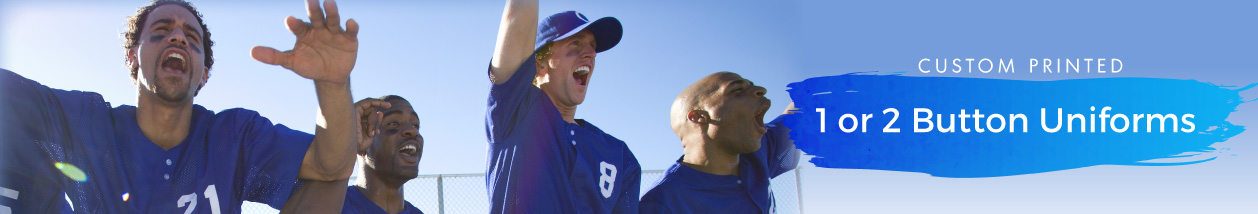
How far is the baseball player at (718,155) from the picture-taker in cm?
478

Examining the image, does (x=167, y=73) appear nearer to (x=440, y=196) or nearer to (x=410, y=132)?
(x=410, y=132)

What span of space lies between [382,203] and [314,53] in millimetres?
1851

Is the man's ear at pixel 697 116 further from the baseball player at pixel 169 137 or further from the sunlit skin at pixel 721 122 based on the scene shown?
the baseball player at pixel 169 137

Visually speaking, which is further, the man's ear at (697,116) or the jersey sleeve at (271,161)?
the man's ear at (697,116)

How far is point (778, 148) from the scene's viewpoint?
547 centimetres

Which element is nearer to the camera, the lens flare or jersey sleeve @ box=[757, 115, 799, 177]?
the lens flare

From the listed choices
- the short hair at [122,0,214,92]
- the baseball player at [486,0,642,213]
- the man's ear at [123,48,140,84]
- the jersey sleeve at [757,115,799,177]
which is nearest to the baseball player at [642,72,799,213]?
the jersey sleeve at [757,115,799,177]

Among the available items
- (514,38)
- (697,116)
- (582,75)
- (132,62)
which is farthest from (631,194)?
(132,62)

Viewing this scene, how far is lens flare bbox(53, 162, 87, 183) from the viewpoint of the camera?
308 centimetres

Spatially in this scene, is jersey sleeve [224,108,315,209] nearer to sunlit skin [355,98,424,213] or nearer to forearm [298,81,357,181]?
forearm [298,81,357,181]

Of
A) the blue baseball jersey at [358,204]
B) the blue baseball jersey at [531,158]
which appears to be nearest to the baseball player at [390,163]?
the blue baseball jersey at [358,204]

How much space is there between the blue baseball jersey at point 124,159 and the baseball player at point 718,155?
1.75 meters

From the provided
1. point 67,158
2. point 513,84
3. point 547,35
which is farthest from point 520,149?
point 67,158

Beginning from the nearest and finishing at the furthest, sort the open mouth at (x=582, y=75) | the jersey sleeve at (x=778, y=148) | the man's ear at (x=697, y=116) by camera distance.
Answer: the open mouth at (x=582, y=75) < the man's ear at (x=697, y=116) < the jersey sleeve at (x=778, y=148)
